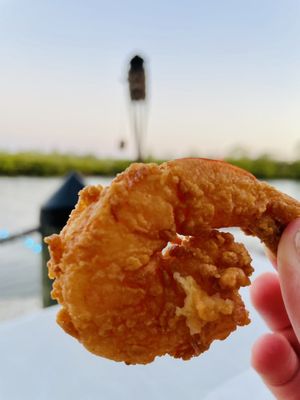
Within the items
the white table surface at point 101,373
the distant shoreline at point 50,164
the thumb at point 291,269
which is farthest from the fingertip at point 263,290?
the distant shoreline at point 50,164

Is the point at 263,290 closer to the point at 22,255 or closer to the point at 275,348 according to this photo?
the point at 275,348

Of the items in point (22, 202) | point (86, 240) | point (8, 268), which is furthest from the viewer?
point (22, 202)

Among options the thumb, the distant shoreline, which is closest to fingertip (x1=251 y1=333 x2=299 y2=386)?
the thumb

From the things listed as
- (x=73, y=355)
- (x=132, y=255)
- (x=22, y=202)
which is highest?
(x=132, y=255)

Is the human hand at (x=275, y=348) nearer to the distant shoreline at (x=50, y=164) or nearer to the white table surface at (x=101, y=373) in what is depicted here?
the white table surface at (x=101, y=373)

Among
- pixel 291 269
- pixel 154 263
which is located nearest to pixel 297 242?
pixel 291 269

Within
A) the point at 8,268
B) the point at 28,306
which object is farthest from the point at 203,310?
the point at 8,268

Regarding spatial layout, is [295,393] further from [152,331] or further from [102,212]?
[102,212]
